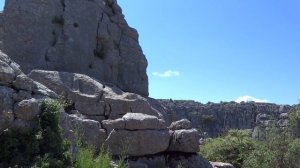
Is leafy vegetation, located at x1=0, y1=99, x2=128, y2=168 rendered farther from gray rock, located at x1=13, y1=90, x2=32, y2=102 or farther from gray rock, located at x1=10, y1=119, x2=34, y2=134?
gray rock, located at x1=13, y1=90, x2=32, y2=102

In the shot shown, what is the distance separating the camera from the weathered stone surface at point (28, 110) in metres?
12.0

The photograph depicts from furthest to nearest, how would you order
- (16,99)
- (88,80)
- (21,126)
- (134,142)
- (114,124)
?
(88,80)
(114,124)
(134,142)
(16,99)
(21,126)

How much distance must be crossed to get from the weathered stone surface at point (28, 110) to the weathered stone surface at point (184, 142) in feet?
30.4

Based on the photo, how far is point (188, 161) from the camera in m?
20.2

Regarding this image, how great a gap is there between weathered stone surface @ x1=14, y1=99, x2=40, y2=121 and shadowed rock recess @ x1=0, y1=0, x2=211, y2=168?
3 centimetres

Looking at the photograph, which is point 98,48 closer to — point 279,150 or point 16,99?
point 279,150

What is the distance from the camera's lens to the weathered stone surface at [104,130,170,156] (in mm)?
18562

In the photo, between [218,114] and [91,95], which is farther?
[218,114]

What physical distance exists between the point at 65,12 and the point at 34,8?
1.68m

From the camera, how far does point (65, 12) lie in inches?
978

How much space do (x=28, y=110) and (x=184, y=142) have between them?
9696mm

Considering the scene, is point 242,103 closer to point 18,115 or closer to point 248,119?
point 248,119

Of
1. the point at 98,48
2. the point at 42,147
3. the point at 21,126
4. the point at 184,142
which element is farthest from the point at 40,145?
the point at 98,48

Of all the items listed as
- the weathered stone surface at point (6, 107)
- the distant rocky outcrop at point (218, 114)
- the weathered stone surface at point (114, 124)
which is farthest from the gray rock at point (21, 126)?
the distant rocky outcrop at point (218, 114)
